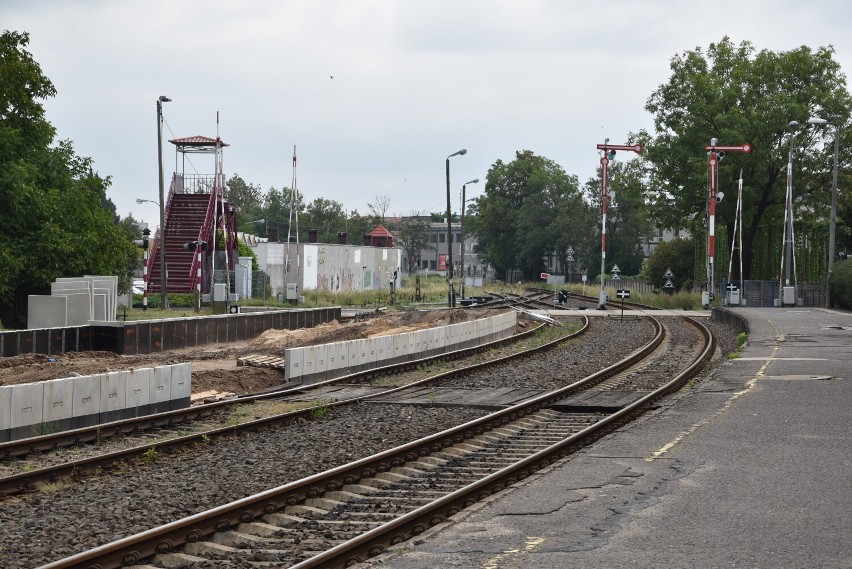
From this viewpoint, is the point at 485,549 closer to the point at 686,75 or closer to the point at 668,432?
the point at 668,432

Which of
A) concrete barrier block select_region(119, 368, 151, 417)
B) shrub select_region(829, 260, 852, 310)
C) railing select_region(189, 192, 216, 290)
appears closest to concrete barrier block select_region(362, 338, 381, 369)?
concrete barrier block select_region(119, 368, 151, 417)

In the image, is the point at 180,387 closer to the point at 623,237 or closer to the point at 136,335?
the point at 136,335

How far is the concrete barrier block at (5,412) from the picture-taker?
15289mm

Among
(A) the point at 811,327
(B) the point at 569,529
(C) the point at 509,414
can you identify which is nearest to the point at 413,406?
(C) the point at 509,414

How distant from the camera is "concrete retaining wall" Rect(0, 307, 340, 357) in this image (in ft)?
90.9

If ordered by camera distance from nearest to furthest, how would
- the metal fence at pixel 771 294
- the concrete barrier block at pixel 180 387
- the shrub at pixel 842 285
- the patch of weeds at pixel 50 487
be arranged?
the patch of weeds at pixel 50 487 → the concrete barrier block at pixel 180 387 → the shrub at pixel 842 285 → the metal fence at pixel 771 294

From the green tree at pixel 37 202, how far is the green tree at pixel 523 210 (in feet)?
272

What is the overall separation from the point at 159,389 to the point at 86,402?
76.5 inches

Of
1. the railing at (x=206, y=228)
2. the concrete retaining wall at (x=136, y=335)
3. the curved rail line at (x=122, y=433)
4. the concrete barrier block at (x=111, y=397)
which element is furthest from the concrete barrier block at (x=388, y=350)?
the railing at (x=206, y=228)

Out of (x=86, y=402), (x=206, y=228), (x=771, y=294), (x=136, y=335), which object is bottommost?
(x=86, y=402)

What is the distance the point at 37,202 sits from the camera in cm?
3847

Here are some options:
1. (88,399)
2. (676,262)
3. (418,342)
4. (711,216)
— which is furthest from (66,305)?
(676,262)

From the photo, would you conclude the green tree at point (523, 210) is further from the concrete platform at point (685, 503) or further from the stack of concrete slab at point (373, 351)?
the concrete platform at point (685, 503)

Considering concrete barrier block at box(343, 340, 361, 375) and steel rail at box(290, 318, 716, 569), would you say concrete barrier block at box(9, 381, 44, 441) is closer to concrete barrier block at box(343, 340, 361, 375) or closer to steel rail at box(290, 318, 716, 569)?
steel rail at box(290, 318, 716, 569)
